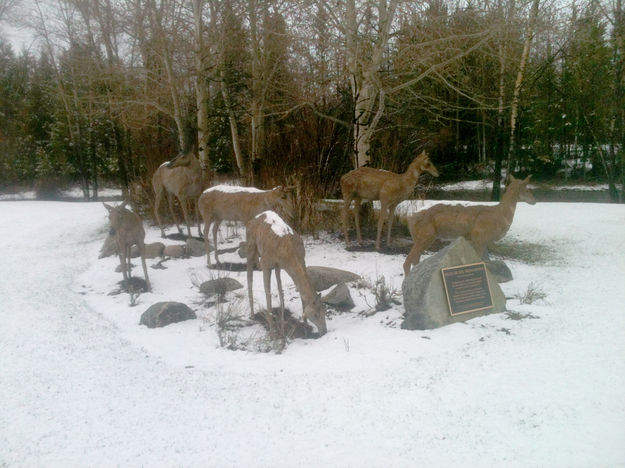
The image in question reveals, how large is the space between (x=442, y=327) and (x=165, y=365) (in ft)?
9.56

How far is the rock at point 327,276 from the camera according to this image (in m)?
6.45

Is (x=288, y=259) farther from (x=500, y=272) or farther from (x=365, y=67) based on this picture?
(x=365, y=67)

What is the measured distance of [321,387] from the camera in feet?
12.6

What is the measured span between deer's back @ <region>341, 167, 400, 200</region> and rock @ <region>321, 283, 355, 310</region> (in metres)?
2.45

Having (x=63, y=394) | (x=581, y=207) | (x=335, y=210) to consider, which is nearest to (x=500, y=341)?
(x=63, y=394)

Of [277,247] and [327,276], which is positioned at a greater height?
[277,247]

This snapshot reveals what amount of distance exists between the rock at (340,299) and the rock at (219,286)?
1.38m

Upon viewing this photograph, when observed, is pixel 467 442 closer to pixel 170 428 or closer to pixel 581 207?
pixel 170 428

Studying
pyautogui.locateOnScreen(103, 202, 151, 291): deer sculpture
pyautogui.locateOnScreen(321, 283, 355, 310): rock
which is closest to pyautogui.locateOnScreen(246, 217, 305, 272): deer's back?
pyautogui.locateOnScreen(321, 283, 355, 310): rock

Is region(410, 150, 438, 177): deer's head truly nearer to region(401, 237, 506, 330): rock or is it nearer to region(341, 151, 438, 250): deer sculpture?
region(341, 151, 438, 250): deer sculpture

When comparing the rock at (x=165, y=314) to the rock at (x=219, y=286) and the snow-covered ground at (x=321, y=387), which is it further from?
the rock at (x=219, y=286)

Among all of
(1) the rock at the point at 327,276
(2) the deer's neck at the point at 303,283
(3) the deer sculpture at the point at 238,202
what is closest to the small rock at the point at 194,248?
(3) the deer sculpture at the point at 238,202

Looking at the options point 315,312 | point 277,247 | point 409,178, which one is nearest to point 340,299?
point 315,312

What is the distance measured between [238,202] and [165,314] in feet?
7.10
